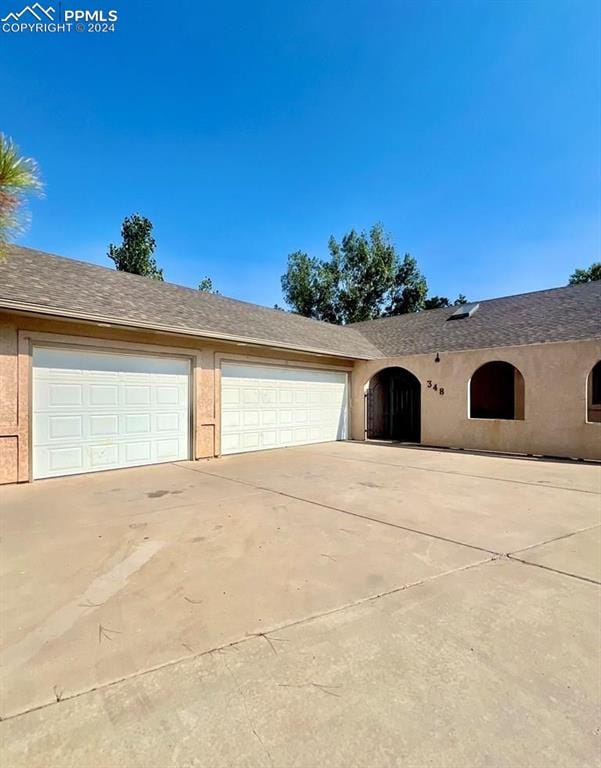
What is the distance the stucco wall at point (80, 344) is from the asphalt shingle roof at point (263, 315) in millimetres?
490

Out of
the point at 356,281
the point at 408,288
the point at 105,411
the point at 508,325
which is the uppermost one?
the point at 356,281

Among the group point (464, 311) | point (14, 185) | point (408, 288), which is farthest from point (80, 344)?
point (408, 288)

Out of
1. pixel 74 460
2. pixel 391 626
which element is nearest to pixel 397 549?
pixel 391 626

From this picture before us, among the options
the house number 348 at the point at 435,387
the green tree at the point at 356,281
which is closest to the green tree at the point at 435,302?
the green tree at the point at 356,281

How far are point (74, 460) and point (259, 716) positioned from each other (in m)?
7.46

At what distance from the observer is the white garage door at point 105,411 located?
25.4 ft

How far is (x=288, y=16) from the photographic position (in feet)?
27.3

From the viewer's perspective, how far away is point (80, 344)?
26.8 feet

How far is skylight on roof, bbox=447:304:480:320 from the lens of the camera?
15023 mm

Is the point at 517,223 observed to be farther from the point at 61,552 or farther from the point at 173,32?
the point at 61,552

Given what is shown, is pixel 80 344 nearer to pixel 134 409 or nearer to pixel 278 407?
pixel 134 409

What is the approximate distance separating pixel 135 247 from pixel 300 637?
30498 mm

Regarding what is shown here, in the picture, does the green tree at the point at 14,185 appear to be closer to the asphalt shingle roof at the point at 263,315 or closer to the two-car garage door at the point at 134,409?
the asphalt shingle roof at the point at 263,315

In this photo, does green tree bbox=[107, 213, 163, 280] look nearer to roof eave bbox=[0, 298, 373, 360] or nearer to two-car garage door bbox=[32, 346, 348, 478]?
two-car garage door bbox=[32, 346, 348, 478]
